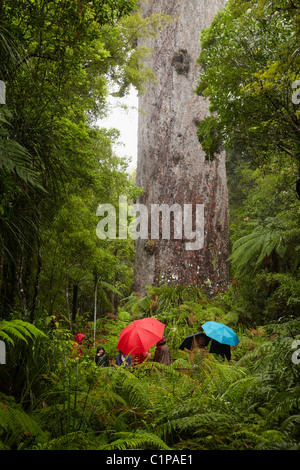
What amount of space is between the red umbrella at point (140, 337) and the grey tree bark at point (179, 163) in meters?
3.57

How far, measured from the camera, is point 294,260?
6.68 m

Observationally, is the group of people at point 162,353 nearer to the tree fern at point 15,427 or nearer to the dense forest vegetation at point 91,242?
the dense forest vegetation at point 91,242

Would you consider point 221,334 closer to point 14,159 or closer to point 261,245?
point 261,245

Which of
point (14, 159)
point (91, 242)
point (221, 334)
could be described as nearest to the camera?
point (14, 159)

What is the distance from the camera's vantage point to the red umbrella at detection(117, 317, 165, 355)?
16.7 feet

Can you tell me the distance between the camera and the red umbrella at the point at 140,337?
5082mm

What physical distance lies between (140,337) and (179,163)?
17.9 ft

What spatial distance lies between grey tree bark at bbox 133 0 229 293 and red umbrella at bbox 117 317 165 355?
3569mm

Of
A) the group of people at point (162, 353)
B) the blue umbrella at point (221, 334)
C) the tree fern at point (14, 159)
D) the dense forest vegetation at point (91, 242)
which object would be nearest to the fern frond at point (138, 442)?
the dense forest vegetation at point (91, 242)

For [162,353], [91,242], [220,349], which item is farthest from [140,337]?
[91,242]

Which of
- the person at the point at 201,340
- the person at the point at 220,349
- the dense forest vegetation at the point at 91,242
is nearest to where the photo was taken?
the dense forest vegetation at the point at 91,242

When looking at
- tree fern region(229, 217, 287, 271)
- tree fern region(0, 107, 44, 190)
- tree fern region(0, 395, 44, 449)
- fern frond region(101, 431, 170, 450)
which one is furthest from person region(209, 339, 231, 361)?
tree fern region(0, 107, 44, 190)

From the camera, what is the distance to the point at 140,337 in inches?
202
